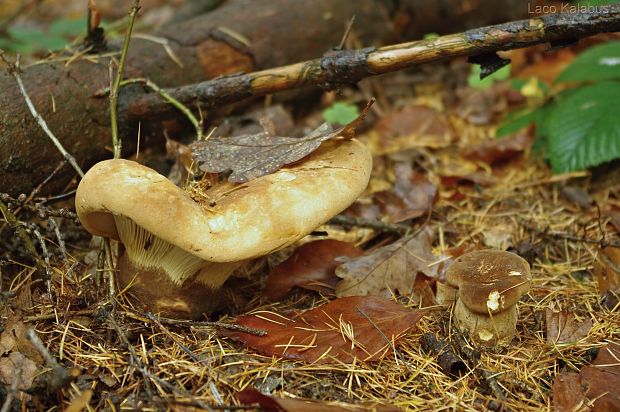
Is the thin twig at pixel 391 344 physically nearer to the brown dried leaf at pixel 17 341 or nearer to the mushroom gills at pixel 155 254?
the mushroom gills at pixel 155 254

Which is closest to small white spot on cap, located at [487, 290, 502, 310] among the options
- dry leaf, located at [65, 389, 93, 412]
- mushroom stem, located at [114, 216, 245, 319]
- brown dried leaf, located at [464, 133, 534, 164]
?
mushroom stem, located at [114, 216, 245, 319]

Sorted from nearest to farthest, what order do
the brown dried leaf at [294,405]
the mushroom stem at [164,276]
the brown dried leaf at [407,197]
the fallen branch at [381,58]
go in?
the brown dried leaf at [294,405], the mushroom stem at [164,276], the fallen branch at [381,58], the brown dried leaf at [407,197]

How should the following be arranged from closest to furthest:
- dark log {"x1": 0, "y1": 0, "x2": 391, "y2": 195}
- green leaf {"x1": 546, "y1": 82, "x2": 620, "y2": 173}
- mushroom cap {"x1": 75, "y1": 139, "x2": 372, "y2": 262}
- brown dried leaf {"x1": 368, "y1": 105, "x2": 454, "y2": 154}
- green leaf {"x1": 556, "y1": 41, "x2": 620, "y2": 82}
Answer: mushroom cap {"x1": 75, "y1": 139, "x2": 372, "y2": 262}, dark log {"x1": 0, "y1": 0, "x2": 391, "y2": 195}, green leaf {"x1": 546, "y1": 82, "x2": 620, "y2": 173}, green leaf {"x1": 556, "y1": 41, "x2": 620, "y2": 82}, brown dried leaf {"x1": 368, "y1": 105, "x2": 454, "y2": 154}

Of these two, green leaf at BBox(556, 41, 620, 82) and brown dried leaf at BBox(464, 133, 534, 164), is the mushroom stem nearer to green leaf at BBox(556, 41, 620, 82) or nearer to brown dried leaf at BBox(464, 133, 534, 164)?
brown dried leaf at BBox(464, 133, 534, 164)

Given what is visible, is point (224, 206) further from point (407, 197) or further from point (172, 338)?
point (407, 197)

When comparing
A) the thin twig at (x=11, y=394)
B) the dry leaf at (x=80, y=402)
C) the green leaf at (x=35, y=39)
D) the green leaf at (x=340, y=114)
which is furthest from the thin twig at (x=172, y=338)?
the green leaf at (x=35, y=39)

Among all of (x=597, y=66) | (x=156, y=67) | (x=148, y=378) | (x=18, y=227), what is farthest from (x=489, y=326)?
(x=597, y=66)
